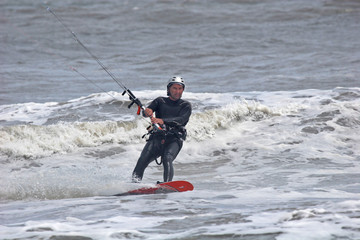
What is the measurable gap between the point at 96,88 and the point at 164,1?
1886 cm

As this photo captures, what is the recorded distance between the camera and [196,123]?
14773 millimetres

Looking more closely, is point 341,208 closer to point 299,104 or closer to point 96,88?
point 299,104

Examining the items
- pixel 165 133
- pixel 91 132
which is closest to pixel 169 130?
pixel 165 133

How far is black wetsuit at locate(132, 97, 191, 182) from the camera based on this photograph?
8719 mm

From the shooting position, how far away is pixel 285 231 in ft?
19.5

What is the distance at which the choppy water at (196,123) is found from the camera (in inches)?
270

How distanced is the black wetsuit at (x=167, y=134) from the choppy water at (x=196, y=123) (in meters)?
0.52

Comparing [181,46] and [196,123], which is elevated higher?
[181,46]

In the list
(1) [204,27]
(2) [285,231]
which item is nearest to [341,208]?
(2) [285,231]

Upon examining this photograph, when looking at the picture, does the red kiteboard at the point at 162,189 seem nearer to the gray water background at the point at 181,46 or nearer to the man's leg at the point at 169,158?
the man's leg at the point at 169,158

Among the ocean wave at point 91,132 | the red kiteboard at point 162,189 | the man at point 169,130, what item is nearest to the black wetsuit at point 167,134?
the man at point 169,130

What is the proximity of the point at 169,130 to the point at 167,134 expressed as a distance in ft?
0.30

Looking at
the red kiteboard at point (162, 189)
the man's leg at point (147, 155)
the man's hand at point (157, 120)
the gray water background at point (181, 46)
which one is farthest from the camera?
the gray water background at point (181, 46)

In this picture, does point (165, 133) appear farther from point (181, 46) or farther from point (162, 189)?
point (181, 46)
